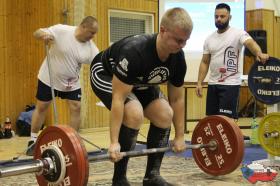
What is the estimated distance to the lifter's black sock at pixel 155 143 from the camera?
2627 millimetres

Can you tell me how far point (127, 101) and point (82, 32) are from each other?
1.73 m

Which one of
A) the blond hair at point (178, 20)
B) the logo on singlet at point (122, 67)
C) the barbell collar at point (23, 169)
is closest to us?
the barbell collar at point (23, 169)

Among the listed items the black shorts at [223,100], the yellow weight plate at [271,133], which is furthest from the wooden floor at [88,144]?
the black shorts at [223,100]

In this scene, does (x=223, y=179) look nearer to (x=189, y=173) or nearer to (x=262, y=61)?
(x=189, y=173)

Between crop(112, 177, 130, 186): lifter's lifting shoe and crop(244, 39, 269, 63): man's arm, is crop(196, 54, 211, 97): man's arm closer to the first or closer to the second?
crop(244, 39, 269, 63): man's arm

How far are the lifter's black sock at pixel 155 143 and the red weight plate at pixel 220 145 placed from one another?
16.6 inches

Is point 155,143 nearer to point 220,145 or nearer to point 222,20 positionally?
point 220,145

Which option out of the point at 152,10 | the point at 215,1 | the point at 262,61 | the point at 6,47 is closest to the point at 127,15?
the point at 152,10

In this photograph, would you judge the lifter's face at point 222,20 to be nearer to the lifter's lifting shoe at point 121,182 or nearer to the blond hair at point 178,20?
the blond hair at point 178,20

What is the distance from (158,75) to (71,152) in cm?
66

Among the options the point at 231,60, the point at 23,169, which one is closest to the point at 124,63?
the point at 23,169

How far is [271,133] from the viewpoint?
10.9 ft

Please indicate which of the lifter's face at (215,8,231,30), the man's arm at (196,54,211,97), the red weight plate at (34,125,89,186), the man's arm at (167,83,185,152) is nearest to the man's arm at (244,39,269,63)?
the lifter's face at (215,8,231,30)

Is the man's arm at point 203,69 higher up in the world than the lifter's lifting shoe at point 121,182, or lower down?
higher up
